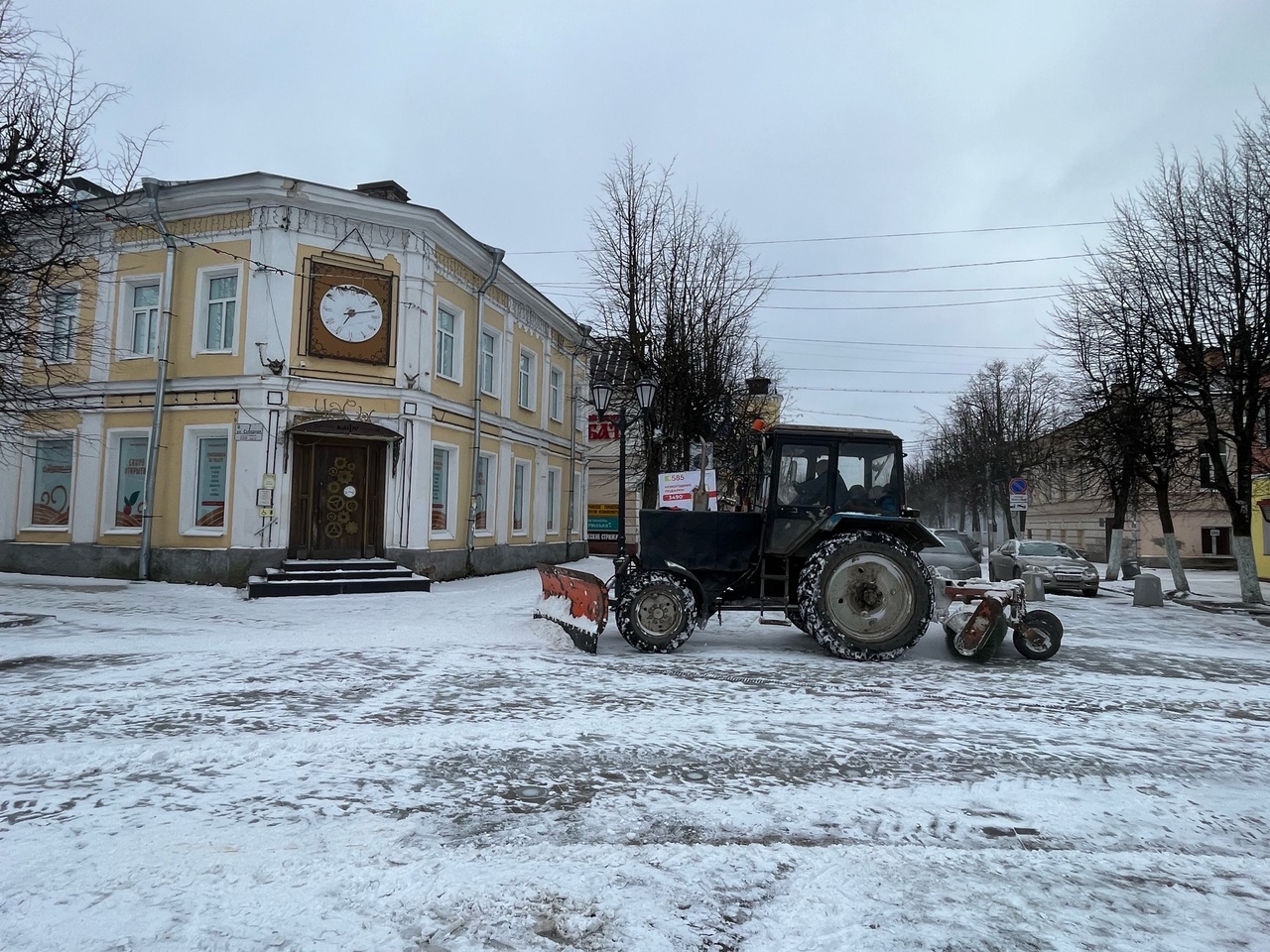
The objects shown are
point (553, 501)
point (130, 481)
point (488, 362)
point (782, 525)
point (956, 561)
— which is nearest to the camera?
point (782, 525)

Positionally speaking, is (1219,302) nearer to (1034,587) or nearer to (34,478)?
(1034,587)

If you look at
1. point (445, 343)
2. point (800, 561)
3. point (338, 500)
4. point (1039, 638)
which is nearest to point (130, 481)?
point (338, 500)

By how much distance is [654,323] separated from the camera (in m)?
19.2

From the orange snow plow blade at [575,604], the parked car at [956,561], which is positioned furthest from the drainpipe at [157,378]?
the parked car at [956,561]

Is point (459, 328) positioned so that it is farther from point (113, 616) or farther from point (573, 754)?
point (573, 754)

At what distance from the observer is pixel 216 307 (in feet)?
51.4

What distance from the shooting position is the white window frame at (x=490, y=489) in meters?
19.5

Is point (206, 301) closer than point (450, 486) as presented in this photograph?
Yes

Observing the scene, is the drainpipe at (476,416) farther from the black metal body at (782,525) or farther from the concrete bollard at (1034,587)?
the concrete bollard at (1034,587)

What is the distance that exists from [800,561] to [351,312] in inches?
439

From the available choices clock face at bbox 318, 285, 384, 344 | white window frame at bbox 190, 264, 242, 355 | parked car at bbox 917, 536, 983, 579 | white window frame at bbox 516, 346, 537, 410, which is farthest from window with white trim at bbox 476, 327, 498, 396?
parked car at bbox 917, 536, 983, 579

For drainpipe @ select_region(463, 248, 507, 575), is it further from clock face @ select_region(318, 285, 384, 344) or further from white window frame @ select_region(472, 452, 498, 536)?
clock face @ select_region(318, 285, 384, 344)

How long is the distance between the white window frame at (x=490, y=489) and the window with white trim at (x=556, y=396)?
4476 millimetres

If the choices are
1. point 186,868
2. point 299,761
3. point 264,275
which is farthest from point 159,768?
point 264,275
